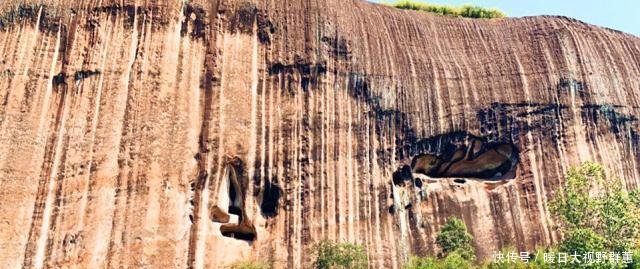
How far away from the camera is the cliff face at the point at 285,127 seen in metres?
20.2

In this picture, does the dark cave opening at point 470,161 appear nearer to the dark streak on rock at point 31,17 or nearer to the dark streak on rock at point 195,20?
the dark streak on rock at point 195,20

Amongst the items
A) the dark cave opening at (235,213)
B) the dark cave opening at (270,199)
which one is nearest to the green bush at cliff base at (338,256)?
the dark cave opening at (270,199)

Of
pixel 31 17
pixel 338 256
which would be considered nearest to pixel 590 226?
pixel 338 256

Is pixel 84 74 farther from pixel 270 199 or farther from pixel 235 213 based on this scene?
pixel 270 199

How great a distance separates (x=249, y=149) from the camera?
2244 centimetres

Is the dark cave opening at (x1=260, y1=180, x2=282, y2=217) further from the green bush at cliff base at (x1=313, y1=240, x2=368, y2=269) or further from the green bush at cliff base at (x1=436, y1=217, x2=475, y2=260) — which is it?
the green bush at cliff base at (x1=436, y1=217, x2=475, y2=260)

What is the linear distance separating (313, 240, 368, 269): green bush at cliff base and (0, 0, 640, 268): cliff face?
0.66 metres

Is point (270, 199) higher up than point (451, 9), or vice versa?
point (451, 9)

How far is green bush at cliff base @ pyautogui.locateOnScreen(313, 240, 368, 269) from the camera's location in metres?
21.1

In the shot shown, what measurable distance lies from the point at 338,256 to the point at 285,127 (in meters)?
4.59

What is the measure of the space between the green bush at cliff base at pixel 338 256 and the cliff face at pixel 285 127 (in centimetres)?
66

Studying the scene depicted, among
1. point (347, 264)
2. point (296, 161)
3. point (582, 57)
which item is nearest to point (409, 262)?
point (347, 264)

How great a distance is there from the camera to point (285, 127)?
23297mm

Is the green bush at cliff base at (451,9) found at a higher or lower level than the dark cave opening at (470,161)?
higher
